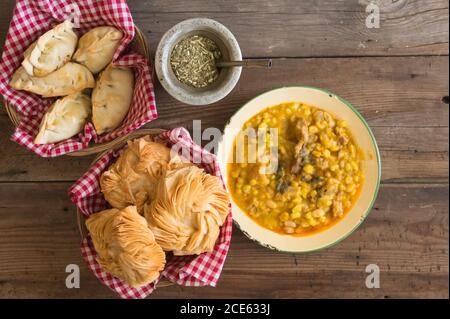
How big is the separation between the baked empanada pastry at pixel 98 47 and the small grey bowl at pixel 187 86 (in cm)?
21

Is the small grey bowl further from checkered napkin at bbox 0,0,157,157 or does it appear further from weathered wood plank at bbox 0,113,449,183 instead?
Answer: weathered wood plank at bbox 0,113,449,183

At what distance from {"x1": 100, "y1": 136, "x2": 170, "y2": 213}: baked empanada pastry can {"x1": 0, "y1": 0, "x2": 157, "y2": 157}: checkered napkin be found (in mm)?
131

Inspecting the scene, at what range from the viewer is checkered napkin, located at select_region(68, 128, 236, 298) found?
206cm

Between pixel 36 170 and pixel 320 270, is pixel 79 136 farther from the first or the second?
pixel 320 270

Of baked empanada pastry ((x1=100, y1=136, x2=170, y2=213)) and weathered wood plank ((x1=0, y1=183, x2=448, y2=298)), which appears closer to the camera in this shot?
baked empanada pastry ((x1=100, y1=136, x2=170, y2=213))

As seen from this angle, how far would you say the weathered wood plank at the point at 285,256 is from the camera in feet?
8.11

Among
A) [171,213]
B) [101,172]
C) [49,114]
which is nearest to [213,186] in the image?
[171,213]

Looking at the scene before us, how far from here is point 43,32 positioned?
7.11 feet

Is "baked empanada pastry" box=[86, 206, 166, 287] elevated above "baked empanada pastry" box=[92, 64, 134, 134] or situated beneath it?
situated beneath

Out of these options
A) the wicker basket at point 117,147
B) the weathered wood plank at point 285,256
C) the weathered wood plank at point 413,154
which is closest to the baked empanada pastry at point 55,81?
the wicker basket at point 117,147

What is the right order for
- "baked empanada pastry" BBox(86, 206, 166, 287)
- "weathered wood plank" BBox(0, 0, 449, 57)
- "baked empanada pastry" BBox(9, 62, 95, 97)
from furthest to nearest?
"weathered wood plank" BBox(0, 0, 449, 57)
"baked empanada pastry" BBox(9, 62, 95, 97)
"baked empanada pastry" BBox(86, 206, 166, 287)

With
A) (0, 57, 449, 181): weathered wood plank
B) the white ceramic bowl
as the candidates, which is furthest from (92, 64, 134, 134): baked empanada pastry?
the white ceramic bowl

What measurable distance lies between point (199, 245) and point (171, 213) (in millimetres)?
195

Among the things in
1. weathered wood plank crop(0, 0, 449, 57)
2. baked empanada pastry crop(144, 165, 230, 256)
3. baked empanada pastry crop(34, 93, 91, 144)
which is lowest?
baked empanada pastry crop(144, 165, 230, 256)
